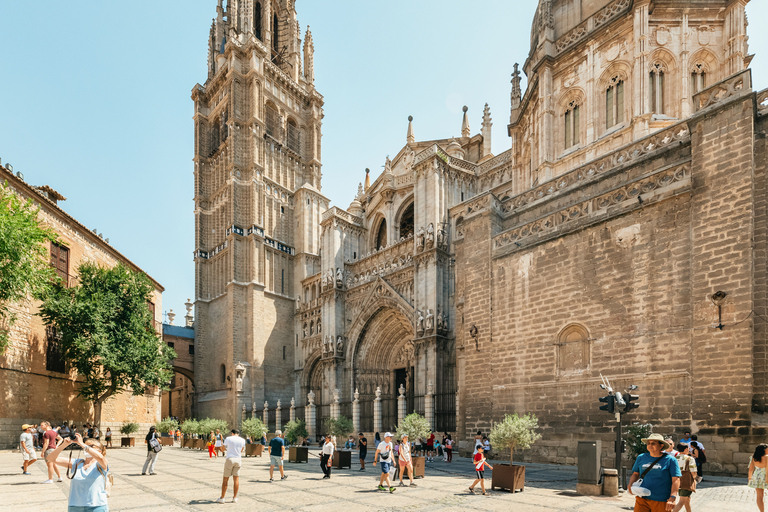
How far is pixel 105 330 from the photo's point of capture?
2267 cm

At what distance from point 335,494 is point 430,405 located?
1373 cm

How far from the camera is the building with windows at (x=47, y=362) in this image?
19500 mm

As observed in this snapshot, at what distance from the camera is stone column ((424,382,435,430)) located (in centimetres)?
2281

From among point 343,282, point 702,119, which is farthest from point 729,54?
point 343,282

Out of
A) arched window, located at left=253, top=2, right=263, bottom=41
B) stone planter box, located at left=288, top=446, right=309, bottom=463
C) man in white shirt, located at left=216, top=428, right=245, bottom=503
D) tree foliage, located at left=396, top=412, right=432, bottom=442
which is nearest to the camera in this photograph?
man in white shirt, located at left=216, top=428, right=245, bottom=503

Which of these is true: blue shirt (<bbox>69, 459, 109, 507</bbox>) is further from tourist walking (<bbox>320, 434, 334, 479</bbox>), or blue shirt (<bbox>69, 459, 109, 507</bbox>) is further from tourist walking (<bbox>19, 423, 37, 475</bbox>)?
tourist walking (<bbox>19, 423, 37, 475</bbox>)

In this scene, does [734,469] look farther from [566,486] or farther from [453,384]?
[453,384]

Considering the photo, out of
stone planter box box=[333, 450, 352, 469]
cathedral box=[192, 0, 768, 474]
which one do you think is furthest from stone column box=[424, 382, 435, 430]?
stone planter box box=[333, 450, 352, 469]

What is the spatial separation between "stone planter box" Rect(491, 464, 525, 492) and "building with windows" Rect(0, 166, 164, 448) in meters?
18.4

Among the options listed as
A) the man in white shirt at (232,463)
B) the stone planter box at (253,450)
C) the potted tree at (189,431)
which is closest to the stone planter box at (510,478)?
the man in white shirt at (232,463)

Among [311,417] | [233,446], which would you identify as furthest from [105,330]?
[233,446]

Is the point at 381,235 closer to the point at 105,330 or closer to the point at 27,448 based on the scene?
the point at 105,330

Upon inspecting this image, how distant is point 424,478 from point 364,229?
23684 mm

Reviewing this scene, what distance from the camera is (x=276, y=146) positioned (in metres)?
40.1
